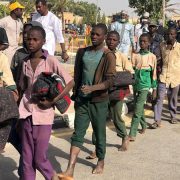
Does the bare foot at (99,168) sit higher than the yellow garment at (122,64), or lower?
lower

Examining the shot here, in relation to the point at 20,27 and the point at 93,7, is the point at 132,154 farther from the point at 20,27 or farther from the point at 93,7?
the point at 93,7

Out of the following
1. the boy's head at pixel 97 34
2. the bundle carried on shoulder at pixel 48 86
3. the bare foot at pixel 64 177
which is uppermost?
the boy's head at pixel 97 34

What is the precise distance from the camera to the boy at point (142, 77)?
21.7ft

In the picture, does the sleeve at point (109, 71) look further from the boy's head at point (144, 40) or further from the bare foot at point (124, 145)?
the boy's head at point (144, 40)

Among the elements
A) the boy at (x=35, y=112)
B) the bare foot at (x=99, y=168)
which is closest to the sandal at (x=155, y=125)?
the bare foot at (x=99, y=168)

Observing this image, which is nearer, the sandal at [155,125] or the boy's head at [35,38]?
the boy's head at [35,38]

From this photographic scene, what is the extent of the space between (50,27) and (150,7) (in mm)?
33382

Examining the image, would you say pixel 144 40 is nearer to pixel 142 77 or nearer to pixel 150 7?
pixel 142 77

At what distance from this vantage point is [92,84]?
4.87m

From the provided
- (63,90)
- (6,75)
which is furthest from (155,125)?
(6,75)

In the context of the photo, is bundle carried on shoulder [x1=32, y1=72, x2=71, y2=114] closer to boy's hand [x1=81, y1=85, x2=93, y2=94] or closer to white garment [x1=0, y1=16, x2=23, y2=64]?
boy's hand [x1=81, y1=85, x2=93, y2=94]

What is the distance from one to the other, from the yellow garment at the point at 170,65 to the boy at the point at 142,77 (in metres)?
0.83

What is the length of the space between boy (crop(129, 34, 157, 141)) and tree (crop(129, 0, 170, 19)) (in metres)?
32.2

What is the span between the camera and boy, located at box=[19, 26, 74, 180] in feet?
13.7
